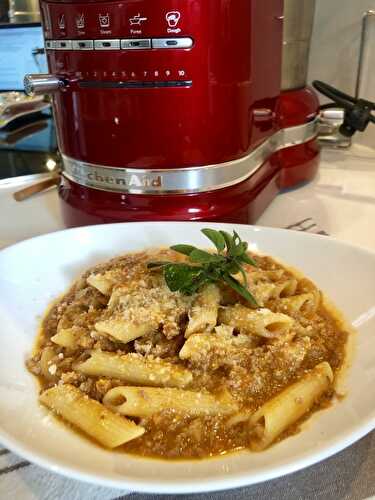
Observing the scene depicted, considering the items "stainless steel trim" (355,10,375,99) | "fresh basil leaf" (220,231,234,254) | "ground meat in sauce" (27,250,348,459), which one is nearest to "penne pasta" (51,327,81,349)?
"ground meat in sauce" (27,250,348,459)

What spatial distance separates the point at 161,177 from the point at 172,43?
0.21 metres

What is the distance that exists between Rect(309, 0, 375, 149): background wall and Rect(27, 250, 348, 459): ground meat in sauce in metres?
0.94

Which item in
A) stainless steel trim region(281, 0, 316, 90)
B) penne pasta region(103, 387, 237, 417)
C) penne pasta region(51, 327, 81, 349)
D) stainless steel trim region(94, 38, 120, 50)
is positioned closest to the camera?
penne pasta region(103, 387, 237, 417)

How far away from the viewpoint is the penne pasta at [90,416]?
492mm

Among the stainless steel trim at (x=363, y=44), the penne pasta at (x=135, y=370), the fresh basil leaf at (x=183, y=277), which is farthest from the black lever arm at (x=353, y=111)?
the penne pasta at (x=135, y=370)

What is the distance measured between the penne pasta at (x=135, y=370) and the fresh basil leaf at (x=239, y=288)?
0.40ft

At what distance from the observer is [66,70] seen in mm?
821

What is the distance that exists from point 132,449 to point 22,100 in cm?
152

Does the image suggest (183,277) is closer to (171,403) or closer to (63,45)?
(171,403)

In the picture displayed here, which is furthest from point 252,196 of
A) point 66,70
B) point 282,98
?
point 66,70

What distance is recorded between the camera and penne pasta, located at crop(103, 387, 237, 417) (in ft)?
1.75

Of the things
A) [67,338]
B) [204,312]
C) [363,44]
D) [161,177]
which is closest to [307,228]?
[161,177]

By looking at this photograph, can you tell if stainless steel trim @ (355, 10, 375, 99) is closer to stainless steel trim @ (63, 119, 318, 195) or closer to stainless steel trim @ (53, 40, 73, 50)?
stainless steel trim @ (63, 119, 318, 195)

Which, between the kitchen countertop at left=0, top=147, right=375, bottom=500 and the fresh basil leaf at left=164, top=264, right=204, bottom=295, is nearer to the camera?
the kitchen countertop at left=0, top=147, right=375, bottom=500
